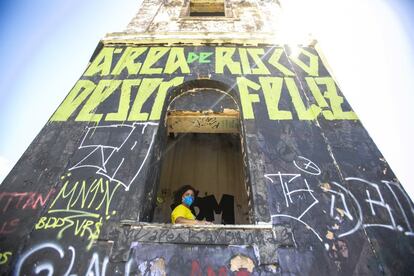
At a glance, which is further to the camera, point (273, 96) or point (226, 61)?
point (226, 61)

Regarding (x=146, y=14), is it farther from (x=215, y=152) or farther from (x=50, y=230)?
(x=50, y=230)

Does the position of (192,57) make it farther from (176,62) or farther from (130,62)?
(130,62)

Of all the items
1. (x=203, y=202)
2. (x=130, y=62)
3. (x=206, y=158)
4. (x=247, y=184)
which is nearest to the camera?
(x=247, y=184)

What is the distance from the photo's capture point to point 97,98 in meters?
4.28

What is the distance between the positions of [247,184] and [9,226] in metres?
2.99

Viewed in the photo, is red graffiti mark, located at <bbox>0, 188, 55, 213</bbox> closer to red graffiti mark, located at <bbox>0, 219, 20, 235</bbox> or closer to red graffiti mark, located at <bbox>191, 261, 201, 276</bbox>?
red graffiti mark, located at <bbox>0, 219, 20, 235</bbox>

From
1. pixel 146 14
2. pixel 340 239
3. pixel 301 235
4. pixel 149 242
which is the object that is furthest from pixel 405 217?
pixel 146 14

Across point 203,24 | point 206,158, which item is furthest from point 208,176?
point 203,24

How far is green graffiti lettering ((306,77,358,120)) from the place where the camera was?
13.0 ft

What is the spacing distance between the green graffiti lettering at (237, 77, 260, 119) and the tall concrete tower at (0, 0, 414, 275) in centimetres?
3

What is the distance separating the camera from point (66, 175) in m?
3.30

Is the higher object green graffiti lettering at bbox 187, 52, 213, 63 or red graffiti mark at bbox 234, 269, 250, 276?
green graffiti lettering at bbox 187, 52, 213, 63

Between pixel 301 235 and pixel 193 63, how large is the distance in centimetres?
365

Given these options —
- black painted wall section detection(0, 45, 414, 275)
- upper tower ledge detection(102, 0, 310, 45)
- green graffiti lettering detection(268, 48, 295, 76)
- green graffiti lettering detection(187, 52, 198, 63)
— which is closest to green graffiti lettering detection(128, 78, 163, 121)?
black painted wall section detection(0, 45, 414, 275)
